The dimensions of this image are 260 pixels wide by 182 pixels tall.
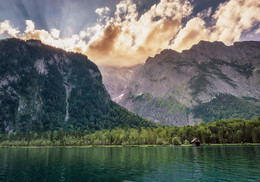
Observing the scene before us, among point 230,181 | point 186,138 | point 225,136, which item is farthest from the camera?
point 186,138

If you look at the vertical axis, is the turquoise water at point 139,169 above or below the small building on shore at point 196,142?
above

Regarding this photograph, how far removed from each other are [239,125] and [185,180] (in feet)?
574

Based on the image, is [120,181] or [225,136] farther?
[225,136]

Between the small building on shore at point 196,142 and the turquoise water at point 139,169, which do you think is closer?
the turquoise water at point 139,169

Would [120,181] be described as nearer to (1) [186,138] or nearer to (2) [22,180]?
(2) [22,180]

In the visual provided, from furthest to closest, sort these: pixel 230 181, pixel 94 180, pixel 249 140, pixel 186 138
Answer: pixel 186 138 → pixel 249 140 → pixel 94 180 → pixel 230 181

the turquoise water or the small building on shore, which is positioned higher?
the turquoise water

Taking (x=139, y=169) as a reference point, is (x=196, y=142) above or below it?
below

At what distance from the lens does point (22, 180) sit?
3559 cm

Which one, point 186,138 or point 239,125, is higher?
point 239,125

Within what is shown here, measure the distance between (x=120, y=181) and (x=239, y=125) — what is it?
593 ft

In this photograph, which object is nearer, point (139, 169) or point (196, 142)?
point (139, 169)

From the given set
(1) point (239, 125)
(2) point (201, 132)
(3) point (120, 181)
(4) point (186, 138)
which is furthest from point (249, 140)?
(3) point (120, 181)

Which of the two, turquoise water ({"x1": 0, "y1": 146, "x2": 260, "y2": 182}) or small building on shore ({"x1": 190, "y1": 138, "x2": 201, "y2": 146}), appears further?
small building on shore ({"x1": 190, "y1": 138, "x2": 201, "y2": 146})
